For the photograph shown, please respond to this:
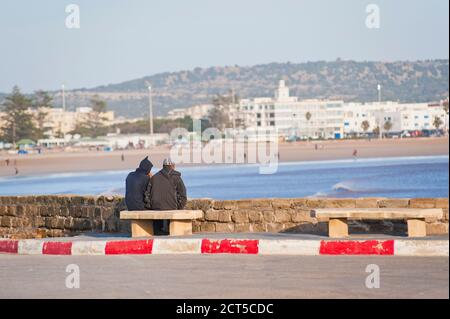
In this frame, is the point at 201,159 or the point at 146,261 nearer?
the point at 146,261

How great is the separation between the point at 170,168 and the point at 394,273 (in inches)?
186

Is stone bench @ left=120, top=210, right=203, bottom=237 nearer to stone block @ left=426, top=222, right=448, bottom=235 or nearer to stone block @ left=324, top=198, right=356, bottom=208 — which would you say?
stone block @ left=324, top=198, right=356, bottom=208

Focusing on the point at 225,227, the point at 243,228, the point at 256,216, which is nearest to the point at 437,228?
the point at 256,216

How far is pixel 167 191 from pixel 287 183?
111 feet

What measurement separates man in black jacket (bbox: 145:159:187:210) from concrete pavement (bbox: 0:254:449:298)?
192 cm

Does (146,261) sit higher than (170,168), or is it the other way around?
(170,168)

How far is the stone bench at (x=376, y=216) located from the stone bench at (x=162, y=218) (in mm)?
1684

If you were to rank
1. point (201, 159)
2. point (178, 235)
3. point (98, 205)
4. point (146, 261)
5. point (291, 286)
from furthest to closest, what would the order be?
point (201, 159), point (98, 205), point (178, 235), point (146, 261), point (291, 286)

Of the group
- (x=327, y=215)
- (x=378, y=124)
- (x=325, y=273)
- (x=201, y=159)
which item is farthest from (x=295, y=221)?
(x=378, y=124)

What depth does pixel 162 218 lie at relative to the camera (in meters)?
12.9

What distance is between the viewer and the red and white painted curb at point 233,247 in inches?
422

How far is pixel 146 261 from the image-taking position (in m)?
11.1

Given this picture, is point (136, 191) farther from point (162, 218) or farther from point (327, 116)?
point (327, 116)
